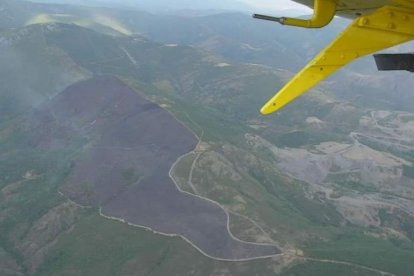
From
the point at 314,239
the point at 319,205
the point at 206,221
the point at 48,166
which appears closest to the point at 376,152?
the point at 319,205

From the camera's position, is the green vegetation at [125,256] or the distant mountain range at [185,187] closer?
the green vegetation at [125,256]

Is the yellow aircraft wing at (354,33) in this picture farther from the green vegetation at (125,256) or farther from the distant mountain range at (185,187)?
the distant mountain range at (185,187)

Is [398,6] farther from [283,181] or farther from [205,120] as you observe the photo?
[205,120]

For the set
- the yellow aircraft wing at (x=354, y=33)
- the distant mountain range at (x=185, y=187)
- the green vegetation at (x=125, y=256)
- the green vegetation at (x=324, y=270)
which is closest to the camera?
the yellow aircraft wing at (x=354, y=33)

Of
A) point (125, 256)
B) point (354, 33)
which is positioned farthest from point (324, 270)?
point (354, 33)

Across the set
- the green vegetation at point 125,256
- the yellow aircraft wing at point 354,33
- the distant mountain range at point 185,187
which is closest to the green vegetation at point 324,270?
the distant mountain range at point 185,187

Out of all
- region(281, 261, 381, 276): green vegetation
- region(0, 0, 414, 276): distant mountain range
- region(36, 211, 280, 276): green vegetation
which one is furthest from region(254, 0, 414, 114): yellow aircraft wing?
region(281, 261, 381, 276): green vegetation

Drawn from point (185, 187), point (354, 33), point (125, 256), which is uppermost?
point (354, 33)

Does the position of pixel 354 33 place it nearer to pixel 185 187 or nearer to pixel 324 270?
pixel 324 270

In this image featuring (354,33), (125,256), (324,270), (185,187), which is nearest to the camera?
(354,33)
